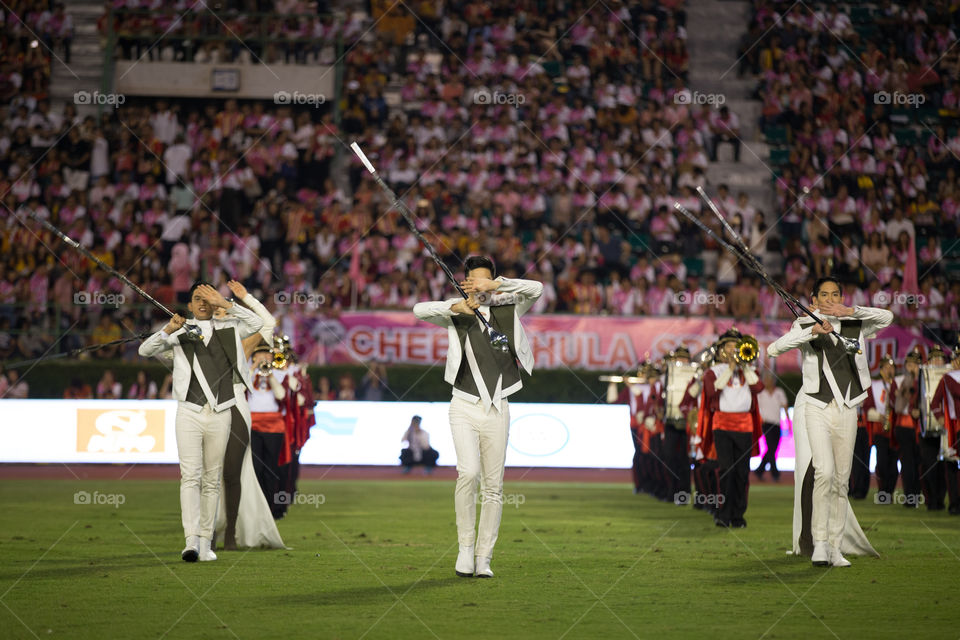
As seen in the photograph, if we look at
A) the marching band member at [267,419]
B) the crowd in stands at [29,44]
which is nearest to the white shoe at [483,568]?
the marching band member at [267,419]

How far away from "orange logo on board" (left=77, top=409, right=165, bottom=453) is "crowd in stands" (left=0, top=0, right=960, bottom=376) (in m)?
1.58

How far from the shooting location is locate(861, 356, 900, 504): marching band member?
55.9ft

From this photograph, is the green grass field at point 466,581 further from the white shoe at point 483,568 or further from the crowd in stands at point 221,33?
the crowd in stands at point 221,33

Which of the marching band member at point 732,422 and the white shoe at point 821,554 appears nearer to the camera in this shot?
the white shoe at point 821,554

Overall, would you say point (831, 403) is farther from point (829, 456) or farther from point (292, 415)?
point (292, 415)

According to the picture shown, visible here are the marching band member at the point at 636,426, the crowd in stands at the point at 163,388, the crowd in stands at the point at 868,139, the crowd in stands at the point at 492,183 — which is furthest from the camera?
the crowd in stands at the point at 868,139

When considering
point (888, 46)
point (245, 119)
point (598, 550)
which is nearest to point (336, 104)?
point (245, 119)

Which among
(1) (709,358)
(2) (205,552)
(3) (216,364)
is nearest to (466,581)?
(2) (205,552)

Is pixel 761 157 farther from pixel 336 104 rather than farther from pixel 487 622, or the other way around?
pixel 487 622

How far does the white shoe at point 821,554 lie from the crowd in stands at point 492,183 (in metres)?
12.9

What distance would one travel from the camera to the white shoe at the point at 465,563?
8938mm

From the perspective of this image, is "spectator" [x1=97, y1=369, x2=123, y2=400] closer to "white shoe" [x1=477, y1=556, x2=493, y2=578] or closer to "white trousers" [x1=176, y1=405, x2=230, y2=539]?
"white trousers" [x1=176, y1=405, x2=230, y2=539]

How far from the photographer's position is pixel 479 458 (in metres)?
8.79

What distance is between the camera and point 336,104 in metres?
27.9
